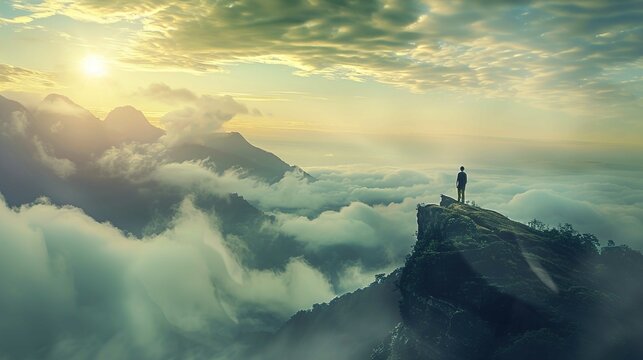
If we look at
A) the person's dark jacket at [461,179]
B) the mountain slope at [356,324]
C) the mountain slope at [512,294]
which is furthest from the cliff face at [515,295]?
the mountain slope at [356,324]

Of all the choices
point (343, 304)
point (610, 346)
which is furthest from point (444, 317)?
point (343, 304)

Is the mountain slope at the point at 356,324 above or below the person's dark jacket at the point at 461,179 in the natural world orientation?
below

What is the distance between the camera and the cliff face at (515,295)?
2076 inches

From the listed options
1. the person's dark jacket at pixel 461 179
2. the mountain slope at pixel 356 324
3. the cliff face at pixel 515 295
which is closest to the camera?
the cliff face at pixel 515 295

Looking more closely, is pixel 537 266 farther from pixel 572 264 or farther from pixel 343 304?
pixel 343 304

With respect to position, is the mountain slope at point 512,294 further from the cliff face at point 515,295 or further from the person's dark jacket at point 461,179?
the person's dark jacket at point 461,179

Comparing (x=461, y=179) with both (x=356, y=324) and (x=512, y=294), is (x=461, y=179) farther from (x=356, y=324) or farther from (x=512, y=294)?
(x=356, y=324)

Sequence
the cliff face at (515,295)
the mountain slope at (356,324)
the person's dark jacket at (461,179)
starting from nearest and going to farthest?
the cliff face at (515,295), the person's dark jacket at (461,179), the mountain slope at (356,324)

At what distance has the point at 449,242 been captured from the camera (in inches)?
2591

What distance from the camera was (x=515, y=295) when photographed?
183 ft

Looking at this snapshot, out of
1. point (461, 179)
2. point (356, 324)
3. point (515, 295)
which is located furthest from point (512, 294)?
point (356, 324)

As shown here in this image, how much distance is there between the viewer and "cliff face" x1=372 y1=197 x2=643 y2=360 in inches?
2076

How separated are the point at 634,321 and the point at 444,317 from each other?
897 inches

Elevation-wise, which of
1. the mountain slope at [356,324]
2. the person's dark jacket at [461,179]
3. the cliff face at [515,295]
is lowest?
the mountain slope at [356,324]
